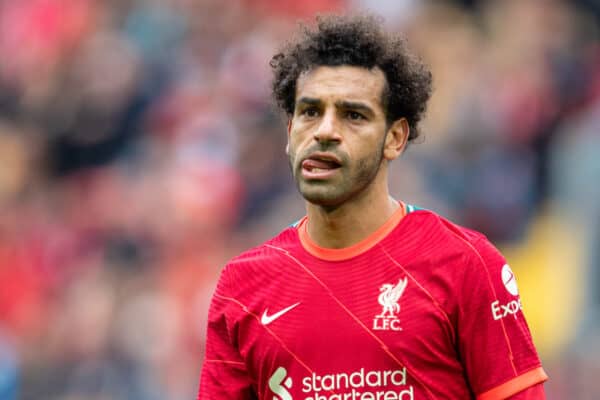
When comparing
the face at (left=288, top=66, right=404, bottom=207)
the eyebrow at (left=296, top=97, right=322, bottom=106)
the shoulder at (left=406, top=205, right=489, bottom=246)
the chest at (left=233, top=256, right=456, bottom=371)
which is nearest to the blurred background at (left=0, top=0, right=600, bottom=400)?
the shoulder at (left=406, top=205, right=489, bottom=246)

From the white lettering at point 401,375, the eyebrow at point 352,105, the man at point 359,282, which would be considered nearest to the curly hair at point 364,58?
the man at point 359,282

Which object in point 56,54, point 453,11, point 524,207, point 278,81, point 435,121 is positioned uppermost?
point 56,54

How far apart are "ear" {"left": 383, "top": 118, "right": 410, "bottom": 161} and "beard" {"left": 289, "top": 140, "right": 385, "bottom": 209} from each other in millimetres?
68

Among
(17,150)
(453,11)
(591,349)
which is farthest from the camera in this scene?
(17,150)

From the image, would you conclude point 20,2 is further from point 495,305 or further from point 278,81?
point 495,305

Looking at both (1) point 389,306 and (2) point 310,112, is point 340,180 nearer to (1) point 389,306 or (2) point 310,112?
(2) point 310,112

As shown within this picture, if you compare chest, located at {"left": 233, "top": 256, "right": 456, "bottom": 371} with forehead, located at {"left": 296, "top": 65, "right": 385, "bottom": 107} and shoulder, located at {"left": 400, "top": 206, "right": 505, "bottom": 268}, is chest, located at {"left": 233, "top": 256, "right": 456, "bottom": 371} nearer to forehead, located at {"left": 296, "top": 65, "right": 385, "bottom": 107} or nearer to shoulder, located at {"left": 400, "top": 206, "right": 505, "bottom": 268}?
shoulder, located at {"left": 400, "top": 206, "right": 505, "bottom": 268}

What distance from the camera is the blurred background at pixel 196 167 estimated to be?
26.9ft

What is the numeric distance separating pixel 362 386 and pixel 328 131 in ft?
2.78

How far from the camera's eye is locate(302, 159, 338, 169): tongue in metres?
4.12

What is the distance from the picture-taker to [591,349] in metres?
7.61

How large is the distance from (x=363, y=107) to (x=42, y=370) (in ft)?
20.1

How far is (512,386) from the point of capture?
3936 millimetres

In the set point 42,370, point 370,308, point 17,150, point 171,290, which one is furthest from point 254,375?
point 17,150
